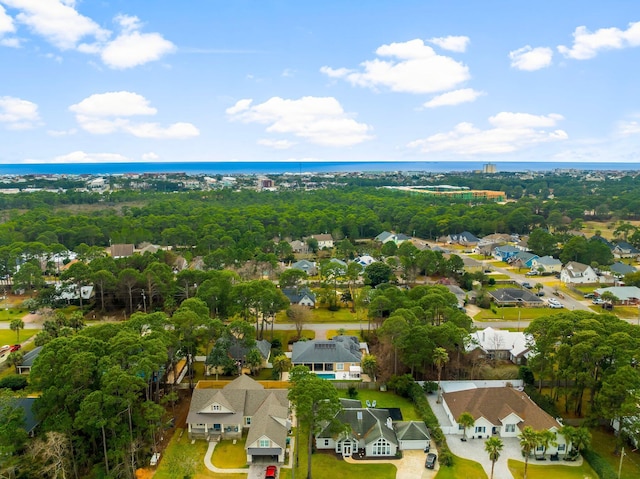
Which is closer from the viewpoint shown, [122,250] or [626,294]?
[626,294]

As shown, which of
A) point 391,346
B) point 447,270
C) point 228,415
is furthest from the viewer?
point 447,270

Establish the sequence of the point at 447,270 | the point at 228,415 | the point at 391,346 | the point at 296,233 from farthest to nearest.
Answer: the point at 296,233
the point at 447,270
the point at 391,346
the point at 228,415

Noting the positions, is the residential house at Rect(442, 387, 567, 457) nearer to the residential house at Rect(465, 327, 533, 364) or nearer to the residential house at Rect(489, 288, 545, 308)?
the residential house at Rect(465, 327, 533, 364)

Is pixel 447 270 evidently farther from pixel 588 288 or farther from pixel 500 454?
pixel 500 454

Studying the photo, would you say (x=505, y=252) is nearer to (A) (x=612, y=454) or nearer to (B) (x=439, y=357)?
(B) (x=439, y=357)

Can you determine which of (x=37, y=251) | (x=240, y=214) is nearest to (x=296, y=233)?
(x=240, y=214)

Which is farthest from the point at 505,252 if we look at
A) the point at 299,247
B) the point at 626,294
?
the point at 299,247

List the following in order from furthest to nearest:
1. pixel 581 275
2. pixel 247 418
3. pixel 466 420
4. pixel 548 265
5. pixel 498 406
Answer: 1. pixel 548 265
2. pixel 581 275
3. pixel 247 418
4. pixel 498 406
5. pixel 466 420
